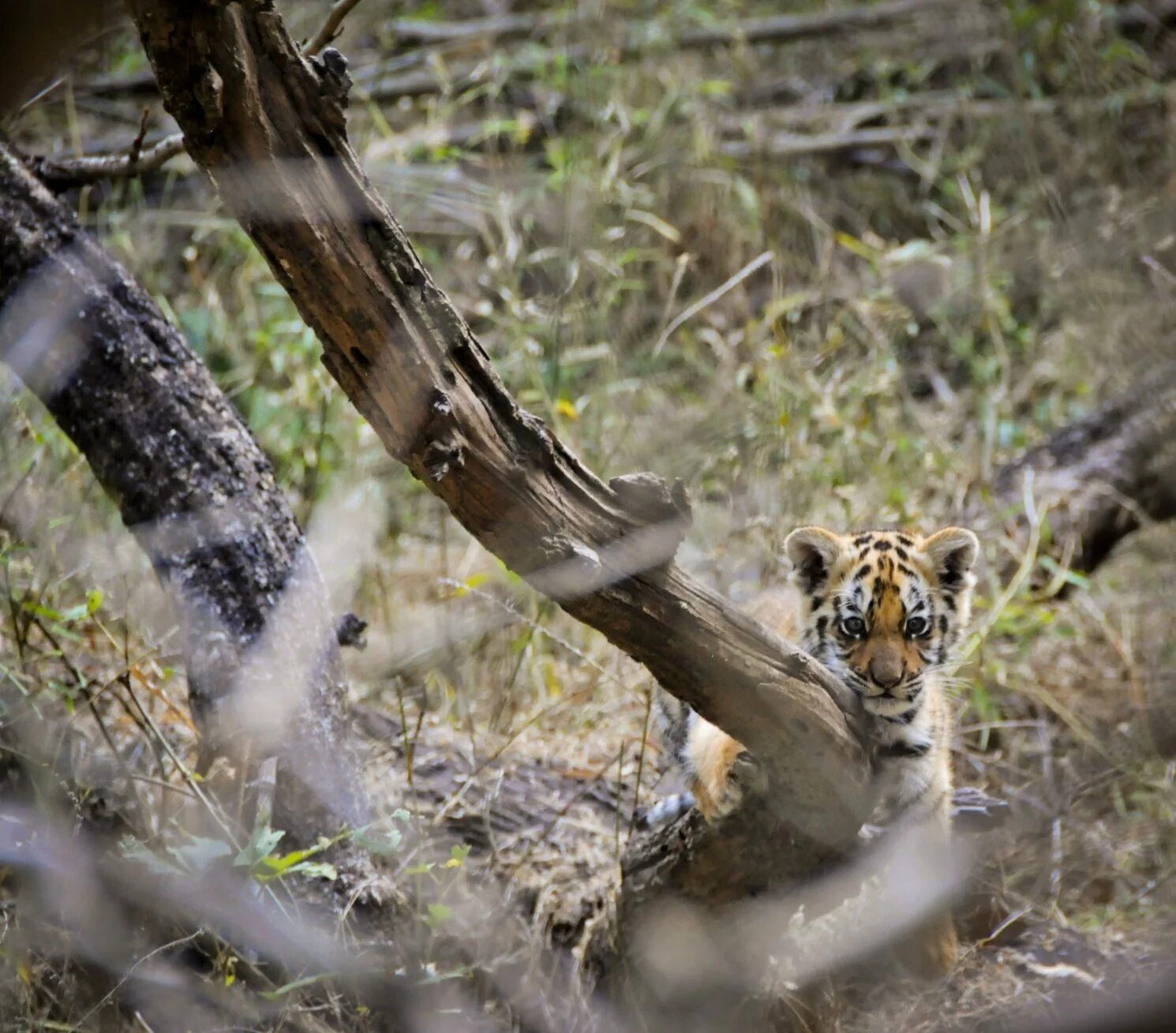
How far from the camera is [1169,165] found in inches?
244

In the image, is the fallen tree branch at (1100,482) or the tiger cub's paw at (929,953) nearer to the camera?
the tiger cub's paw at (929,953)

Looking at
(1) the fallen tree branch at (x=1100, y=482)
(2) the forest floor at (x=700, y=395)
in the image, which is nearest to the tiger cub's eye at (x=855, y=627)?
(2) the forest floor at (x=700, y=395)

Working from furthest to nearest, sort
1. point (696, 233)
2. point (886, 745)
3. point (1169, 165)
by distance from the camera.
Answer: point (696, 233)
point (1169, 165)
point (886, 745)

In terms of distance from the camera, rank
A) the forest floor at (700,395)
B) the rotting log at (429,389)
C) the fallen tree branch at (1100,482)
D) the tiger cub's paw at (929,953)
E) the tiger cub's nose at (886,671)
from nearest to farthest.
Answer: the rotting log at (429,389) < the tiger cub's nose at (886,671) < the tiger cub's paw at (929,953) < the forest floor at (700,395) < the fallen tree branch at (1100,482)

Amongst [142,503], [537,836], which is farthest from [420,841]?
[142,503]

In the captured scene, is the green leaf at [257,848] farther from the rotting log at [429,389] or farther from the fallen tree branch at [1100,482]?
the fallen tree branch at [1100,482]

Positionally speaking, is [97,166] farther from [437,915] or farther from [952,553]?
[952,553]

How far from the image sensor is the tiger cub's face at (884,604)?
3.16 m

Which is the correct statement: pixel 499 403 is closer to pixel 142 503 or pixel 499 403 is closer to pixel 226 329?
pixel 142 503

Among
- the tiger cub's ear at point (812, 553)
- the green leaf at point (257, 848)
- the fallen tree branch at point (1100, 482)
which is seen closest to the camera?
the green leaf at point (257, 848)

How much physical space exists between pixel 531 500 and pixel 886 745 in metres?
1.42

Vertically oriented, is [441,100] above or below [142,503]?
above

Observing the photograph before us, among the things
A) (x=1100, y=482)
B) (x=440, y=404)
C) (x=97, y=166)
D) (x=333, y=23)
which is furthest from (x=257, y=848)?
(x=1100, y=482)

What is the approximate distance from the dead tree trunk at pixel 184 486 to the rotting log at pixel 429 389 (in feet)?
4.13
